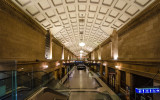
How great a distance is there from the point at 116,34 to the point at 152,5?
16.0 ft

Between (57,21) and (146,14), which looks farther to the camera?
(57,21)

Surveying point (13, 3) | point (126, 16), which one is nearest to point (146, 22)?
point (126, 16)

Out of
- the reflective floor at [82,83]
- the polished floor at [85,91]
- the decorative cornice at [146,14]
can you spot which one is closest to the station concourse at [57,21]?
the decorative cornice at [146,14]

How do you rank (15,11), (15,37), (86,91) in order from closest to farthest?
(15,11)
(15,37)
(86,91)

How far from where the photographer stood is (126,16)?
721cm

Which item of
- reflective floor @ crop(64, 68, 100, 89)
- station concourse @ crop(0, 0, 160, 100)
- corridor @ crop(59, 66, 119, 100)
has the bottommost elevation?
reflective floor @ crop(64, 68, 100, 89)

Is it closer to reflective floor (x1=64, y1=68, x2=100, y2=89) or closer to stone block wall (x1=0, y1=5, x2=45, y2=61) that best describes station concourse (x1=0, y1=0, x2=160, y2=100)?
stone block wall (x1=0, y1=5, x2=45, y2=61)

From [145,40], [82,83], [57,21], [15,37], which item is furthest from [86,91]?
[57,21]

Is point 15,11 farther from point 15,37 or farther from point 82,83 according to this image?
point 82,83

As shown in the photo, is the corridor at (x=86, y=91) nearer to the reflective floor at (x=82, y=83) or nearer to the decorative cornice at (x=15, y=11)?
the reflective floor at (x=82, y=83)

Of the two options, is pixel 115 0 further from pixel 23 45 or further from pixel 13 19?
pixel 23 45

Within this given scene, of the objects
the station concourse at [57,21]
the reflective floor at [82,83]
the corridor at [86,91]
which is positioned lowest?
the reflective floor at [82,83]

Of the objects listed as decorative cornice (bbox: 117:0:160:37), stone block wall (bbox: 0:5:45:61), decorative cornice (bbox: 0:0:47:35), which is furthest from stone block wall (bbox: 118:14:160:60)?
decorative cornice (bbox: 0:0:47:35)

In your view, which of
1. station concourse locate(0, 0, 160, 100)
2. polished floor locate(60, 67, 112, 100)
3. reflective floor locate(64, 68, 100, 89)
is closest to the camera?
station concourse locate(0, 0, 160, 100)
